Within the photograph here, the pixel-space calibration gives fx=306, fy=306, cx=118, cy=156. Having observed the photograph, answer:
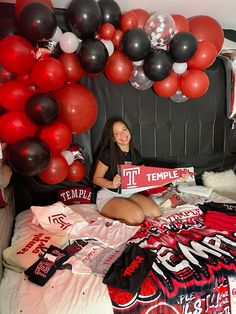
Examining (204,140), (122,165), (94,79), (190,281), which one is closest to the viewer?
(190,281)

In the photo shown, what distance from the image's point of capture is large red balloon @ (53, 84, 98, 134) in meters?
1.96

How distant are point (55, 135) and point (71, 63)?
19.9 inches

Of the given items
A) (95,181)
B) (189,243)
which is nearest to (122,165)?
(95,181)

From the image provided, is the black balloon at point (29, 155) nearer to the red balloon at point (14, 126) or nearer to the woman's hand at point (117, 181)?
the red balloon at point (14, 126)

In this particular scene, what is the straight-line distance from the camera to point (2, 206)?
1899 mm

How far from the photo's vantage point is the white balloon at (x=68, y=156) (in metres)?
2.17

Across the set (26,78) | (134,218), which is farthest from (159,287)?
(26,78)

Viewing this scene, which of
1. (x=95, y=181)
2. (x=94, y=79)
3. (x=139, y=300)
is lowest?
(x=139, y=300)

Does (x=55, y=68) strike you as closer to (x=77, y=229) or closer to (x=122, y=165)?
(x=122, y=165)

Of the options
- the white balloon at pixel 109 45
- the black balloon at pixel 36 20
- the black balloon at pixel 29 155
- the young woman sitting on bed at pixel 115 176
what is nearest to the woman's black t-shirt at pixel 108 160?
the young woman sitting on bed at pixel 115 176

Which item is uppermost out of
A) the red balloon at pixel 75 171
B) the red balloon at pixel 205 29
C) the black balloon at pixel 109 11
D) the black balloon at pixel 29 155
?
the black balloon at pixel 109 11

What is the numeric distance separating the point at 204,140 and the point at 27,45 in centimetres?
182

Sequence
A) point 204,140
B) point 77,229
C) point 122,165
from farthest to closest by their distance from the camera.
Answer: point 204,140 < point 122,165 < point 77,229

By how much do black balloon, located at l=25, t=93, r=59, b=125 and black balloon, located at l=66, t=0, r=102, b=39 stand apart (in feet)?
1.57
